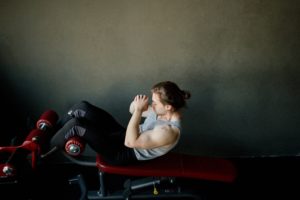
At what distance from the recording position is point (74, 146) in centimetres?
159

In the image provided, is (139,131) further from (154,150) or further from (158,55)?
(158,55)

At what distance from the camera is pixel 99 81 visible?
2.11 m

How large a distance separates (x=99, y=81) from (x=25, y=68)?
1.59ft

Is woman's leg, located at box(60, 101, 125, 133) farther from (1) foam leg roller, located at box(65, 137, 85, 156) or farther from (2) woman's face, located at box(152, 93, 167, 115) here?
(2) woman's face, located at box(152, 93, 167, 115)

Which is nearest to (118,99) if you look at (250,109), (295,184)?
(250,109)

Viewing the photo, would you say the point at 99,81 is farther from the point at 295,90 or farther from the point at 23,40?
the point at 295,90

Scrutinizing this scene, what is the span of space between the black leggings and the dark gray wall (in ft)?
1.24

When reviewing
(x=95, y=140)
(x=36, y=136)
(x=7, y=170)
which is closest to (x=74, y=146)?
(x=95, y=140)

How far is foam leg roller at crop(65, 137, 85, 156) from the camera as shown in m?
1.59

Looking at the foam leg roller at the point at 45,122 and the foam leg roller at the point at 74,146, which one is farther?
the foam leg roller at the point at 45,122

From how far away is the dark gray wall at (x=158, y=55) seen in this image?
198 cm

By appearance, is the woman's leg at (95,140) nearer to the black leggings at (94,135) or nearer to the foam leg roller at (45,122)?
the black leggings at (94,135)

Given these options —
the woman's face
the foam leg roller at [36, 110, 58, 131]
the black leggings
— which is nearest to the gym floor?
the foam leg roller at [36, 110, 58, 131]

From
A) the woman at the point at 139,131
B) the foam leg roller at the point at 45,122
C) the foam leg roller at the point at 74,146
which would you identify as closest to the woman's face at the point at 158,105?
the woman at the point at 139,131
